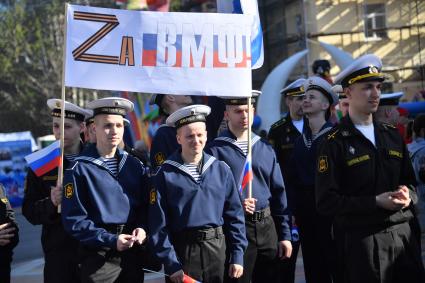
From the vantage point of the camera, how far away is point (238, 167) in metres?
7.00

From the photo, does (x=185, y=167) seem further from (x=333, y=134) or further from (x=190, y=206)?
(x=333, y=134)

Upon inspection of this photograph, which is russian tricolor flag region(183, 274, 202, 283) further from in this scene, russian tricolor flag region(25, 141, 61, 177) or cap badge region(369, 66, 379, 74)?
cap badge region(369, 66, 379, 74)

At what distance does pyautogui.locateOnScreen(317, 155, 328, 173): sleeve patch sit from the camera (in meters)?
5.93

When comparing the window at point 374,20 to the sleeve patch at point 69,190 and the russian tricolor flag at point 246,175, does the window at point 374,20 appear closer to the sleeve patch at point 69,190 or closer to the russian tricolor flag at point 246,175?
the russian tricolor flag at point 246,175

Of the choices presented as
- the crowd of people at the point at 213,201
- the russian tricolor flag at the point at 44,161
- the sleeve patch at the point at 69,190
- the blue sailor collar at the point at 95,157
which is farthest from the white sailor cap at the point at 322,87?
the sleeve patch at the point at 69,190

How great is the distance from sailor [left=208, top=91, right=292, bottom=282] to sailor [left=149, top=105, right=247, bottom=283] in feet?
1.46

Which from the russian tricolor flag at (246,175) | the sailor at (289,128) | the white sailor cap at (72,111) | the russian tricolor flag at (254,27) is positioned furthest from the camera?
the sailor at (289,128)

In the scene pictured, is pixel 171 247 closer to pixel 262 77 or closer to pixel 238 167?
pixel 238 167

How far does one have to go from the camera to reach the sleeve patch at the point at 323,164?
5935mm

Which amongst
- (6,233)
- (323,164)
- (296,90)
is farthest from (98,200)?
(296,90)

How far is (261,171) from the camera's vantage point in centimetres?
707

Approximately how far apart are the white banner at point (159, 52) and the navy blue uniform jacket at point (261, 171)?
504mm

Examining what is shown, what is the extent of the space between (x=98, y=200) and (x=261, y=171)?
157 cm

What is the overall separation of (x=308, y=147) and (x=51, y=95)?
39.8 metres
